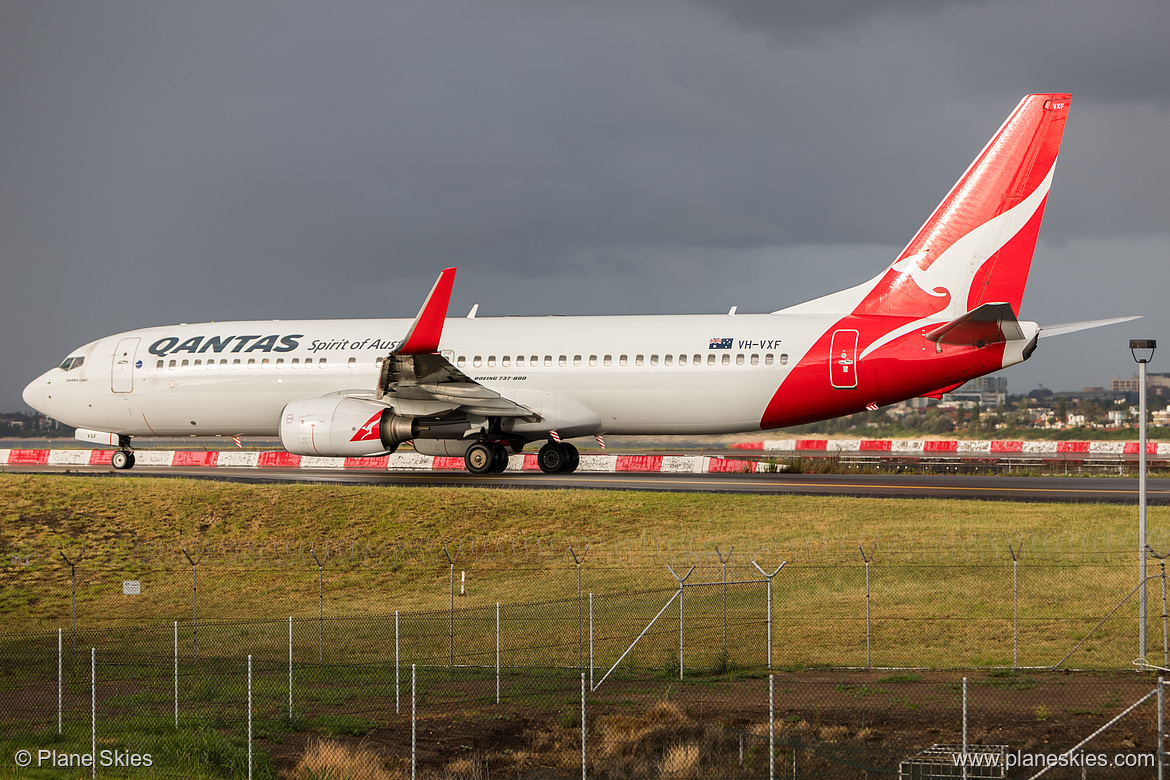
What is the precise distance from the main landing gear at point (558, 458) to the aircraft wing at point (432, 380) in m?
3.51

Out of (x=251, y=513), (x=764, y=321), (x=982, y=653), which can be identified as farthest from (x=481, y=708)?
(x=764, y=321)

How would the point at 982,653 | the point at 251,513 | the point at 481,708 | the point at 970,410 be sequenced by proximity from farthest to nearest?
the point at 970,410 → the point at 251,513 → the point at 982,653 → the point at 481,708

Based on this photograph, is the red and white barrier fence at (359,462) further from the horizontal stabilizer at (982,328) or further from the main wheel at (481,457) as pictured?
the horizontal stabilizer at (982,328)

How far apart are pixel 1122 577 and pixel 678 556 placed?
8275mm

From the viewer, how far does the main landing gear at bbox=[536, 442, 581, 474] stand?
34906 millimetres

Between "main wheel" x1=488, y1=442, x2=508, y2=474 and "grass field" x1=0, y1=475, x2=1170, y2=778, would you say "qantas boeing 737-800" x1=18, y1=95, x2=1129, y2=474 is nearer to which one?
"main wheel" x1=488, y1=442, x2=508, y2=474

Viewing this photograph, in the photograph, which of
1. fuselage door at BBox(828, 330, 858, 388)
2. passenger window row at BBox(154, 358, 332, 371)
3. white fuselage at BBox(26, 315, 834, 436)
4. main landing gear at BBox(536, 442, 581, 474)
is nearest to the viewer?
fuselage door at BBox(828, 330, 858, 388)

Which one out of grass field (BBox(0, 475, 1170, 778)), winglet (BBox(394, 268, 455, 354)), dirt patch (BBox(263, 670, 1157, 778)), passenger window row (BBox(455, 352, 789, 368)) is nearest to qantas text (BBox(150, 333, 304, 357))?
grass field (BBox(0, 475, 1170, 778))

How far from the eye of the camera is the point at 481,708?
49.4 ft

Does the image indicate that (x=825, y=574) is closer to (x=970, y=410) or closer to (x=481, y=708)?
(x=481, y=708)

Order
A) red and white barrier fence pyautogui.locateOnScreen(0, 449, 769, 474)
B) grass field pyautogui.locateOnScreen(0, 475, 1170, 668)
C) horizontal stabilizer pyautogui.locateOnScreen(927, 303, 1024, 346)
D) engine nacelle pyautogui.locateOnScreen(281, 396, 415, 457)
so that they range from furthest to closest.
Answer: red and white barrier fence pyautogui.locateOnScreen(0, 449, 769, 474) < engine nacelle pyautogui.locateOnScreen(281, 396, 415, 457) < horizontal stabilizer pyautogui.locateOnScreen(927, 303, 1024, 346) < grass field pyautogui.locateOnScreen(0, 475, 1170, 668)

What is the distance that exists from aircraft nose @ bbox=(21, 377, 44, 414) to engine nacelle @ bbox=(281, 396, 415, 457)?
36.6 feet

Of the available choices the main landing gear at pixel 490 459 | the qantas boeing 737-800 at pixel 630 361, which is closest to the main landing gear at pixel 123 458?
the qantas boeing 737-800 at pixel 630 361

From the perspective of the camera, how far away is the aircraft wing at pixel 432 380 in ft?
90.7
